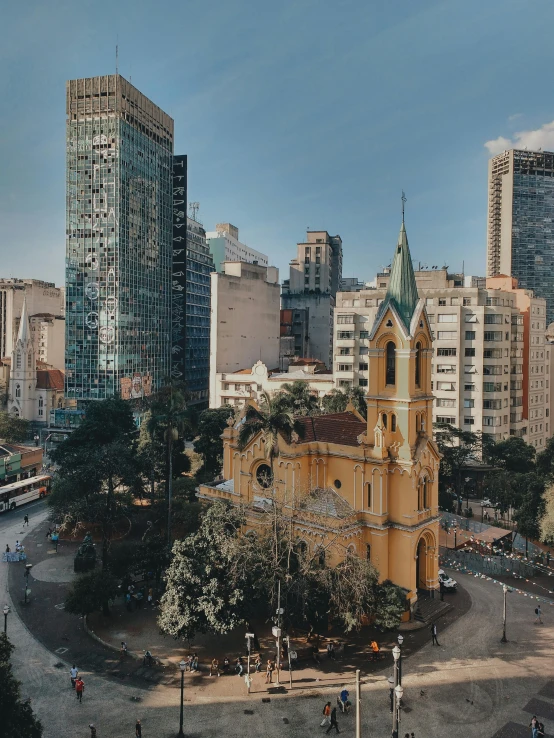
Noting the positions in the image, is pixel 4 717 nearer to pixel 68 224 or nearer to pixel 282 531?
pixel 282 531

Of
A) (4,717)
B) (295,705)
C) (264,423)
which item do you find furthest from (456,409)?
(4,717)

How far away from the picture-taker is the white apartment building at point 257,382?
93.9 meters

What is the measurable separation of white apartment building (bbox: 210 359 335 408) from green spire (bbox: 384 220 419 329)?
51.9 metres

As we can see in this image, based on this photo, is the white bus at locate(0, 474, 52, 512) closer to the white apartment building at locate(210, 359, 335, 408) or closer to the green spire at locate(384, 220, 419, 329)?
the white apartment building at locate(210, 359, 335, 408)

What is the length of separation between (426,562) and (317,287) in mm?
123599

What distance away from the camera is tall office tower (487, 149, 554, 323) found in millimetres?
158500

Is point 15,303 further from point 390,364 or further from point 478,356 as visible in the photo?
point 390,364

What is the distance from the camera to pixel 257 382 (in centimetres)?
9806

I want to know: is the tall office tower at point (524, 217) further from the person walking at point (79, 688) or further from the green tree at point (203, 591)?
the person walking at point (79, 688)

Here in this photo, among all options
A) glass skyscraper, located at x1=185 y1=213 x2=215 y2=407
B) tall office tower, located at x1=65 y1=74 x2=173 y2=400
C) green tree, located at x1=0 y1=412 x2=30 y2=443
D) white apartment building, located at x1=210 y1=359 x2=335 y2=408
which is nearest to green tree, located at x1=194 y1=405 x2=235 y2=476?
white apartment building, located at x1=210 y1=359 x2=335 y2=408

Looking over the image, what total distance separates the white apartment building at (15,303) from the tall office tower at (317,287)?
64.8 m

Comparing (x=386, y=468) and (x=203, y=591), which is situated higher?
(x=386, y=468)

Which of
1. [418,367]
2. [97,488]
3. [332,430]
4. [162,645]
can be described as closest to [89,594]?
[162,645]

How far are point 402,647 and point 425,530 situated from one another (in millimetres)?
7871
